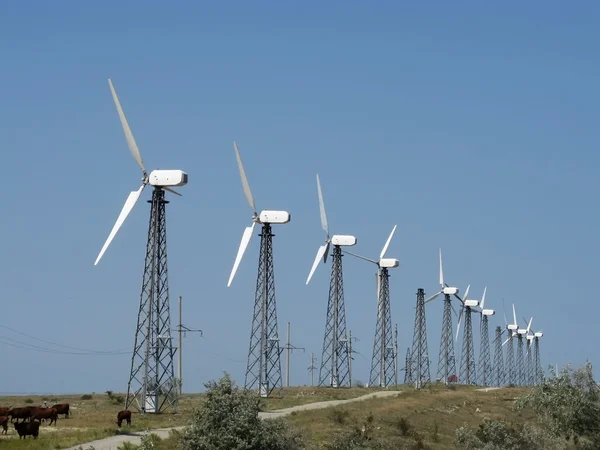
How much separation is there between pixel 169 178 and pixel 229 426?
31.7m

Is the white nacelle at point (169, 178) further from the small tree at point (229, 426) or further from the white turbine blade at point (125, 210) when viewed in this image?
the small tree at point (229, 426)

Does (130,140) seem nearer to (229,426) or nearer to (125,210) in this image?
(125,210)

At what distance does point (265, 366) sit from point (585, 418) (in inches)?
1420

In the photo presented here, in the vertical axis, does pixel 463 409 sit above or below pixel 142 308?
below

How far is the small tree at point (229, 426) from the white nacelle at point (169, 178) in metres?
28.7

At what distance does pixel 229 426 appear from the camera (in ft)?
150

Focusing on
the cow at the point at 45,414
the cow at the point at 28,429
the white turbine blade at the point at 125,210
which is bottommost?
the cow at the point at 28,429

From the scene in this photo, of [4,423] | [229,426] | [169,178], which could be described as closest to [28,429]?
[4,423]

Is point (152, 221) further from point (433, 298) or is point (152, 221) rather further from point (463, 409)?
point (433, 298)

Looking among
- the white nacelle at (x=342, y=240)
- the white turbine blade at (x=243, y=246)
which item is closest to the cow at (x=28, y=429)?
the white turbine blade at (x=243, y=246)

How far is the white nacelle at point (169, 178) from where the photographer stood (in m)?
74.4

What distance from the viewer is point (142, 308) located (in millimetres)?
74062

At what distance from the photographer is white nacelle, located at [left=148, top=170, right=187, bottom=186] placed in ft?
244

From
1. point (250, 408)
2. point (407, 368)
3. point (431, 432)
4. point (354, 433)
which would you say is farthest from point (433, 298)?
point (250, 408)
